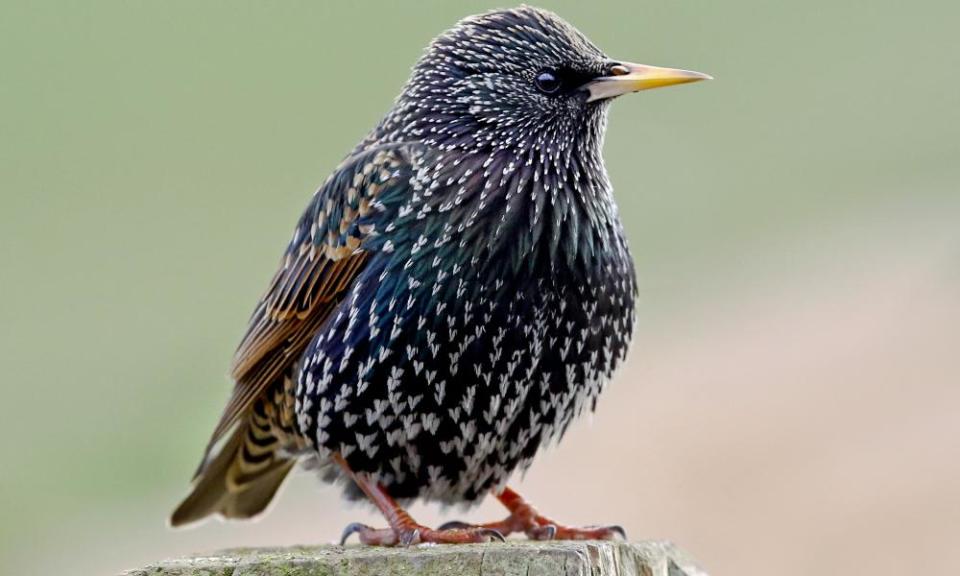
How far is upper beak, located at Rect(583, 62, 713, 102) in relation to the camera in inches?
180

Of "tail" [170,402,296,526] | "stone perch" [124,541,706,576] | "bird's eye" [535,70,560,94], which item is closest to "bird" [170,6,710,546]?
"bird's eye" [535,70,560,94]

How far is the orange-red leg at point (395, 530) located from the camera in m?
4.24

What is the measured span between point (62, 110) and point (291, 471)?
31.5ft

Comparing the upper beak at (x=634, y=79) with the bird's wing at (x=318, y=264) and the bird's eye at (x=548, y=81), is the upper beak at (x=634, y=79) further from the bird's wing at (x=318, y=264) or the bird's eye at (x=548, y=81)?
the bird's wing at (x=318, y=264)

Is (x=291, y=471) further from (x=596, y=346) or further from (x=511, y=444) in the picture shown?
(x=596, y=346)

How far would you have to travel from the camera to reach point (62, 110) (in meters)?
14.4

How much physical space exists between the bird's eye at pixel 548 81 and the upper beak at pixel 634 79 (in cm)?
9

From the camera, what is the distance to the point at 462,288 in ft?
14.9

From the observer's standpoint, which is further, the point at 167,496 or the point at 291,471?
the point at 167,496

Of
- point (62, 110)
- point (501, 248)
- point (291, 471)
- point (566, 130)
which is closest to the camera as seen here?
point (501, 248)

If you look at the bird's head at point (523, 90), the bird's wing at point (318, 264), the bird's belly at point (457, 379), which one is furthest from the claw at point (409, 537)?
the bird's head at point (523, 90)

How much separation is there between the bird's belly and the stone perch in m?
1.09

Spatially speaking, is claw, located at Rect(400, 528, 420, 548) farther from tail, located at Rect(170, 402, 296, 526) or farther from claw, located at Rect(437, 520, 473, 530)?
tail, located at Rect(170, 402, 296, 526)

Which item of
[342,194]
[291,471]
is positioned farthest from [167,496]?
[342,194]
